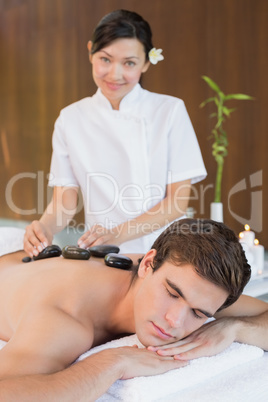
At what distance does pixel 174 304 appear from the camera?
110 centimetres

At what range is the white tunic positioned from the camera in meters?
2.05

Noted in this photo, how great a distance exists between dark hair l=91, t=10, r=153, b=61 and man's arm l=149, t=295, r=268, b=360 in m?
1.05

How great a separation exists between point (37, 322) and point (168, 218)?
37.6 inches

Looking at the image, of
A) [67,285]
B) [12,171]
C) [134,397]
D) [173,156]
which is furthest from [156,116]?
[12,171]

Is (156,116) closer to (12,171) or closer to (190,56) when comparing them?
(190,56)

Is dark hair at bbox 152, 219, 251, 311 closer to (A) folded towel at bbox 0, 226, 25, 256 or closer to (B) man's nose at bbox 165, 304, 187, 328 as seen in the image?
(B) man's nose at bbox 165, 304, 187, 328

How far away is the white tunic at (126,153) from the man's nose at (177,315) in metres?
0.99

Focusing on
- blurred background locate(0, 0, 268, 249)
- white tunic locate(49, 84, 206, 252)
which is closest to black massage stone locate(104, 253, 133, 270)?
white tunic locate(49, 84, 206, 252)

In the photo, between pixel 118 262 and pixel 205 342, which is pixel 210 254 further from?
pixel 118 262

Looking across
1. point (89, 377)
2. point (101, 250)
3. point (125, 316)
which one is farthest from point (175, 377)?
point (101, 250)

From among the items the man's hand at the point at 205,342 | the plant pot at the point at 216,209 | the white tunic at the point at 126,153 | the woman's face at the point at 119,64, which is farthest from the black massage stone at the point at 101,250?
the plant pot at the point at 216,209

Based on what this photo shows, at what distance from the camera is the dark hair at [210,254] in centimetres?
110

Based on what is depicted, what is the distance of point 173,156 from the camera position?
2.05m

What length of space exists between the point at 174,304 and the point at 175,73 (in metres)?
3.82
